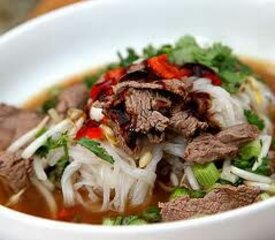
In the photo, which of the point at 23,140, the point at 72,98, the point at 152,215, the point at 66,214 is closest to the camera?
the point at 152,215

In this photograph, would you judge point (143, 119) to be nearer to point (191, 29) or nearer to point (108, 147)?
point (108, 147)

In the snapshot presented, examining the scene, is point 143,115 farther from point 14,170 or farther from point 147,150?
point 14,170

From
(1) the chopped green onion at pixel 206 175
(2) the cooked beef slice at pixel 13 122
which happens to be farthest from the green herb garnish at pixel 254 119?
(2) the cooked beef slice at pixel 13 122

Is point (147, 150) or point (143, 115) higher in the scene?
point (143, 115)

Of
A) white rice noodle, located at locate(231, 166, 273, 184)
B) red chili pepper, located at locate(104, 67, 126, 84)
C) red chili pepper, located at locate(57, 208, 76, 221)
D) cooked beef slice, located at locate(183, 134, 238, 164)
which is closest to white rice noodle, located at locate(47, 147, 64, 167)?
red chili pepper, located at locate(57, 208, 76, 221)

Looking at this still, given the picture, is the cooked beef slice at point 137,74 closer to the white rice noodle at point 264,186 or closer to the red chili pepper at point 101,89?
the red chili pepper at point 101,89

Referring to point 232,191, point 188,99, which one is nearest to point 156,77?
point 188,99

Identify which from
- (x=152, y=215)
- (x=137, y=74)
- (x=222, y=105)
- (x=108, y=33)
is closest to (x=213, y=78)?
(x=222, y=105)
